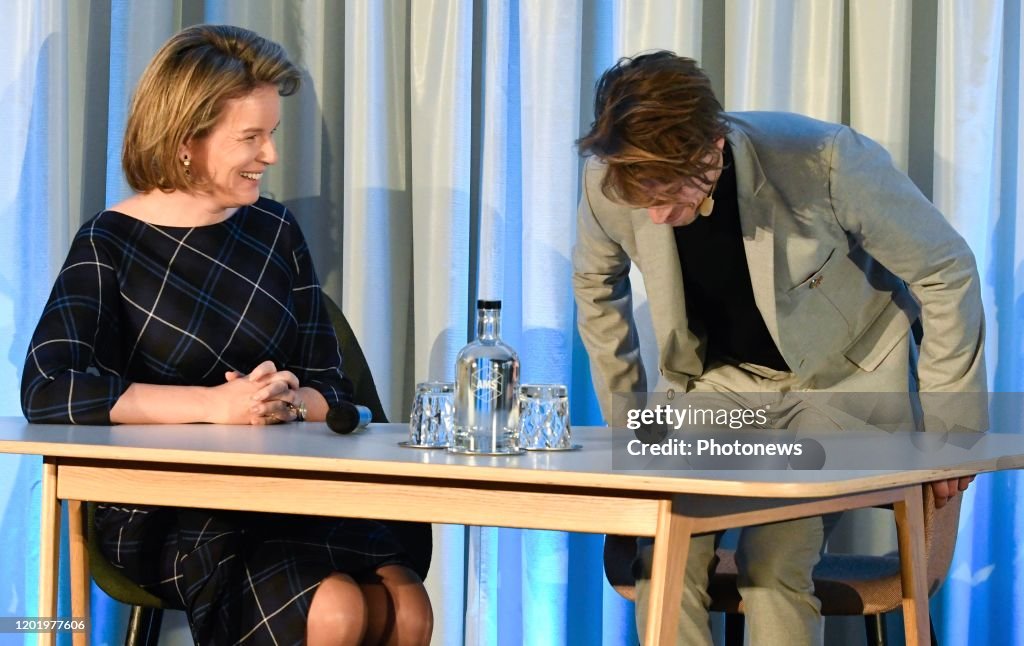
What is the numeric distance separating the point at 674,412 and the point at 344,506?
2.59 ft

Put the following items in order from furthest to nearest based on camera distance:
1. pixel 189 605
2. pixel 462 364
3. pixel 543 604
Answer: pixel 543 604 → pixel 189 605 → pixel 462 364

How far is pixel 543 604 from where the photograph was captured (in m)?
2.81

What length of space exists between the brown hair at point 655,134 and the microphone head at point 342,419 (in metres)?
0.55

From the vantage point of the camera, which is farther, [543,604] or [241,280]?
[543,604]

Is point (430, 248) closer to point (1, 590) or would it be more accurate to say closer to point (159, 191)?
point (159, 191)

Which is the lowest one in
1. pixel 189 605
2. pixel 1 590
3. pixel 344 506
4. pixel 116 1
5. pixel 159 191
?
pixel 1 590

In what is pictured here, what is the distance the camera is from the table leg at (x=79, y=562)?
1.87 metres

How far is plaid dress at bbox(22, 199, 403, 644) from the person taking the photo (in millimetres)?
1922

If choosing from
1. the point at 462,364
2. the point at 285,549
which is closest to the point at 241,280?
the point at 285,549

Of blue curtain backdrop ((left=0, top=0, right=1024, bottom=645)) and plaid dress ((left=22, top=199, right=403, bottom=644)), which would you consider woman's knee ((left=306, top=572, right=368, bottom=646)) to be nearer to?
plaid dress ((left=22, top=199, right=403, bottom=644))

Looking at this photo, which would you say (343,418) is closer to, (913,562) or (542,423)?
(542,423)

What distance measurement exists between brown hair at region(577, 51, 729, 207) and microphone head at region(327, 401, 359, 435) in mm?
546

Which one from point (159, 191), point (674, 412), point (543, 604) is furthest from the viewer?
point (543, 604)

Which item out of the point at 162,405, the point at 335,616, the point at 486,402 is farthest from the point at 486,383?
the point at 162,405
